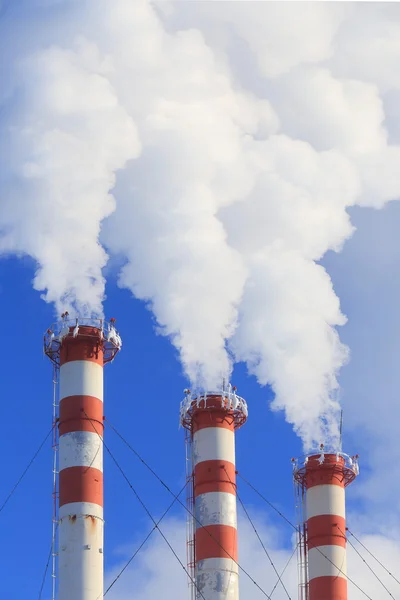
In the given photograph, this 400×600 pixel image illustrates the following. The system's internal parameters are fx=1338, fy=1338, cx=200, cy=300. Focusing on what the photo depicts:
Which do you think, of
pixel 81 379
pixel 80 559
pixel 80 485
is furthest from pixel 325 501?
pixel 80 559

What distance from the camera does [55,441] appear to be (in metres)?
56.2

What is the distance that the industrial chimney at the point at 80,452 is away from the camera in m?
53.0

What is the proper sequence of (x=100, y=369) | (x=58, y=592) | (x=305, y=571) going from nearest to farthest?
(x=58, y=592) < (x=100, y=369) < (x=305, y=571)

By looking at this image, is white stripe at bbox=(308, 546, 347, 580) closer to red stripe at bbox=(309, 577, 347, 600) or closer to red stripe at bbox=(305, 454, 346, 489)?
red stripe at bbox=(309, 577, 347, 600)

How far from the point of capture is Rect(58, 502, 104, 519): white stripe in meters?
53.7

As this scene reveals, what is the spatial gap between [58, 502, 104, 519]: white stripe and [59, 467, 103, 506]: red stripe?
0.46ft

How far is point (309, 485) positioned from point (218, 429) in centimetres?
820

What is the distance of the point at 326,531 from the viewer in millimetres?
67375

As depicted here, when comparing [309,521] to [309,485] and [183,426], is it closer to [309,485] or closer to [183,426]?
[309,485]

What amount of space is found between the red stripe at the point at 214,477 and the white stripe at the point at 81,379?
8.22 metres

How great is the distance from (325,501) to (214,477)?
28.0 ft

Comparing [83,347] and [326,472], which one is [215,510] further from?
[83,347]

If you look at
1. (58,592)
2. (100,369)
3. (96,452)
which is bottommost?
(58,592)

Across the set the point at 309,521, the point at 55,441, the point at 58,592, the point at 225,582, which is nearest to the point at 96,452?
the point at 55,441
